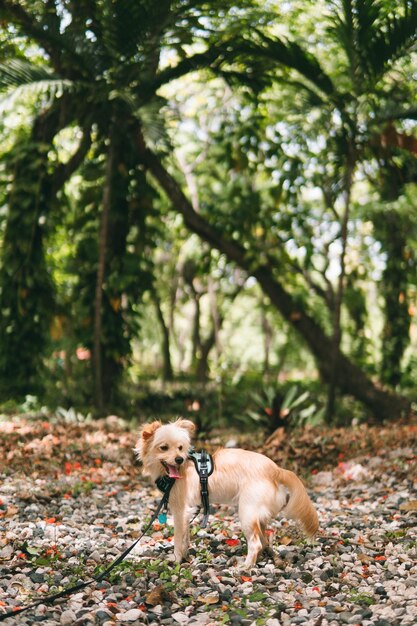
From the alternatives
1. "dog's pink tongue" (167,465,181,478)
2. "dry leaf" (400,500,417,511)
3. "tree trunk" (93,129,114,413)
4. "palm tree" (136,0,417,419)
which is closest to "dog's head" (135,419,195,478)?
"dog's pink tongue" (167,465,181,478)

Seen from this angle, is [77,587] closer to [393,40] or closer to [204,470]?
[204,470]

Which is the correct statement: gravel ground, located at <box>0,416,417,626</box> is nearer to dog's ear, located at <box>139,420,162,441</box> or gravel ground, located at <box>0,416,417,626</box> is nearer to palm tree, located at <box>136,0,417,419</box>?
dog's ear, located at <box>139,420,162,441</box>

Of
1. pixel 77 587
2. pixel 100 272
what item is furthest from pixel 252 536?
pixel 100 272

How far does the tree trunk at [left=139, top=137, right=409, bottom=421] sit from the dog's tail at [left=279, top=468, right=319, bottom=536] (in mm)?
6599

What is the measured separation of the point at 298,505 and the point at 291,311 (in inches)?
287

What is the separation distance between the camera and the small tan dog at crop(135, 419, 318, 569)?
3.87 metres

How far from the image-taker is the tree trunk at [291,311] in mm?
10680

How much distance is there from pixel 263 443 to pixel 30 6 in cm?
620

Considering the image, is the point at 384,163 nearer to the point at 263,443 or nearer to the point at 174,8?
the point at 174,8

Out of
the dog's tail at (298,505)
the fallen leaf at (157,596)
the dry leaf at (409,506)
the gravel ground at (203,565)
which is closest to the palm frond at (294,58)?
the gravel ground at (203,565)

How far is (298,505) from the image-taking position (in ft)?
13.2

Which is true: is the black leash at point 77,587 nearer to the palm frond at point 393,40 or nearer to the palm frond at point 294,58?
the palm frond at point 294,58

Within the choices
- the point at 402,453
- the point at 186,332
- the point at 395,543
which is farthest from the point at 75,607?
the point at 186,332

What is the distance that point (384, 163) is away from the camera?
1028 centimetres
